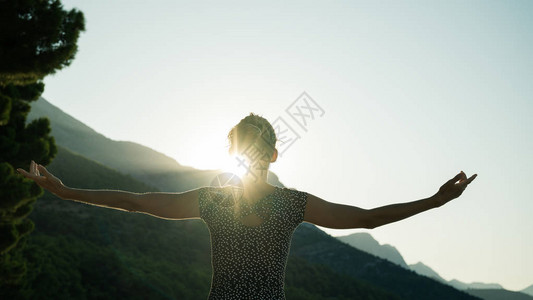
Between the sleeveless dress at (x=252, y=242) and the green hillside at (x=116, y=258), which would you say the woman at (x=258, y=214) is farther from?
the green hillside at (x=116, y=258)

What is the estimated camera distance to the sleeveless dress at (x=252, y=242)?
5.95 feet

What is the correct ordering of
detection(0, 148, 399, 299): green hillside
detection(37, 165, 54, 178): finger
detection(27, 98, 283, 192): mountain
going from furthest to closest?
detection(27, 98, 283, 192): mountain, detection(0, 148, 399, 299): green hillside, detection(37, 165, 54, 178): finger

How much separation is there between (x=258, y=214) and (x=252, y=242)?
126 mm

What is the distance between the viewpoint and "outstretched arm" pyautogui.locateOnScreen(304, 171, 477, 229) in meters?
1.77

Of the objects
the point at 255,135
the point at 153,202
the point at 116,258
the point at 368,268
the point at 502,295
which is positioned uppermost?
the point at 502,295

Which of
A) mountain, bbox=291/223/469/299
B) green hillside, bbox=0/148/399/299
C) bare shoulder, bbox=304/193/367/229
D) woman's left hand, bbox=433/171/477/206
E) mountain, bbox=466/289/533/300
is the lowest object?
green hillside, bbox=0/148/399/299

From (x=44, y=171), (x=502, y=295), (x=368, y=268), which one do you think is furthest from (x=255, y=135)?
(x=502, y=295)

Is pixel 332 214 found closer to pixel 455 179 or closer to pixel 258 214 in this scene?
pixel 258 214

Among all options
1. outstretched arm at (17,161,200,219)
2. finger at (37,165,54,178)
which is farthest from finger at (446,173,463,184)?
finger at (37,165,54,178)

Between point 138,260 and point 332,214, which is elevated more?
point 332,214

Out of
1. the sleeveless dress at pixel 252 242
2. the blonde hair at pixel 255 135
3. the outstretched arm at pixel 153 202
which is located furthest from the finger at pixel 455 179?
the outstretched arm at pixel 153 202

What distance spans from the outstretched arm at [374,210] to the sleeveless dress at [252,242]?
71mm

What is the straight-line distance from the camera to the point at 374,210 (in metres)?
1.77

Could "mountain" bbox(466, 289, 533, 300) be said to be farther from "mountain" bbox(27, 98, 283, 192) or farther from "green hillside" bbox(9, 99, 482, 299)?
"green hillside" bbox(9, 99, 482, 299)
